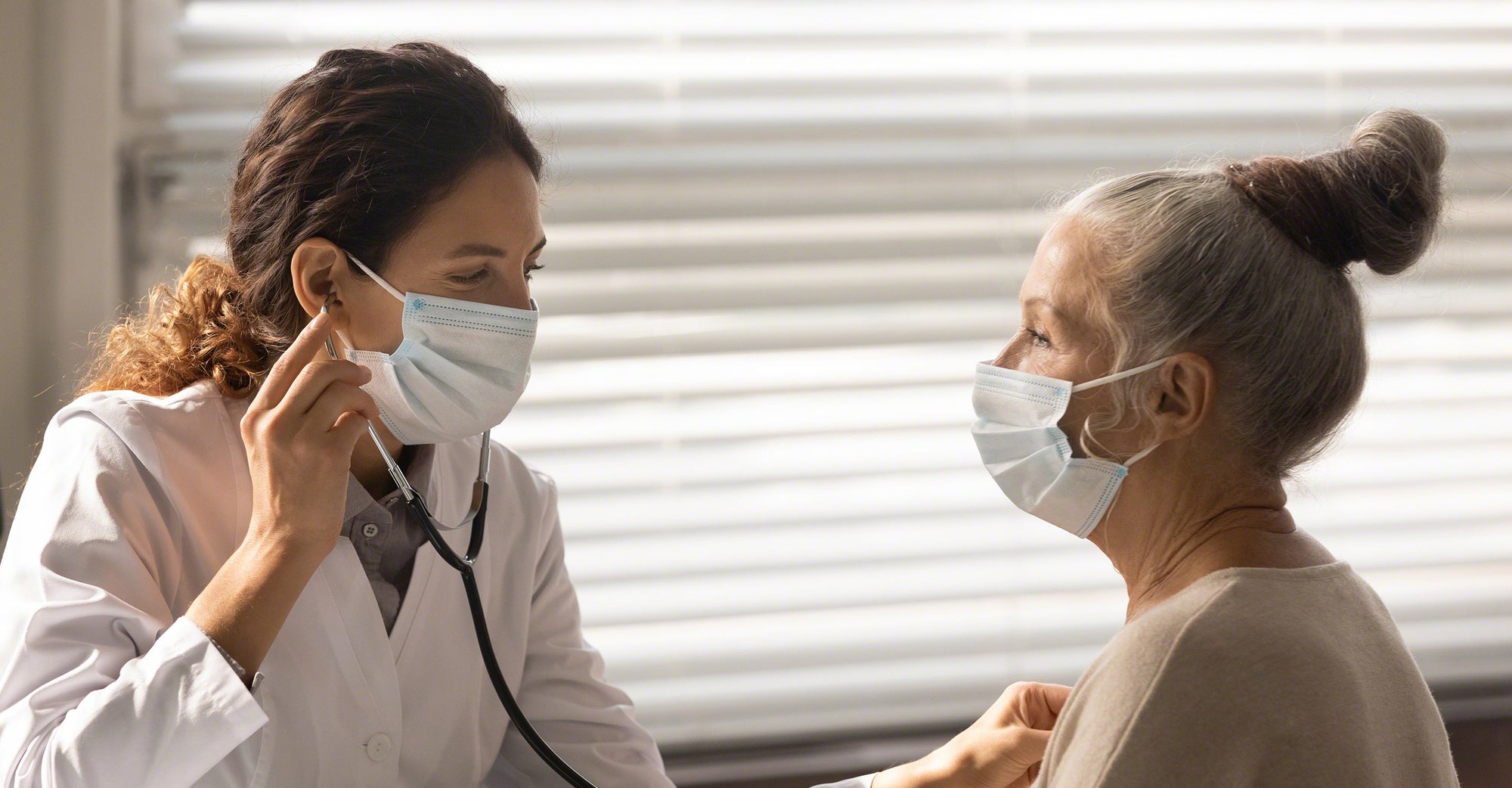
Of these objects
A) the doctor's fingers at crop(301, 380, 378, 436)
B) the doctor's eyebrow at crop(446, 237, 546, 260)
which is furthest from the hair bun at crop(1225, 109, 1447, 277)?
the doctor's fingers at crop(301, 380, 378, 436)

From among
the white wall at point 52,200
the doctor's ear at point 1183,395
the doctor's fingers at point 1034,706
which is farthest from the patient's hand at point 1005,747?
the white wall at point 52,200

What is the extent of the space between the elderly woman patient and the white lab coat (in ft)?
2.22

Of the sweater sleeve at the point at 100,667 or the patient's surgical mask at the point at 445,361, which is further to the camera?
the patient's surgical mask at the point at 445,361

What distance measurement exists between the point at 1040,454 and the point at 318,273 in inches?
31.8

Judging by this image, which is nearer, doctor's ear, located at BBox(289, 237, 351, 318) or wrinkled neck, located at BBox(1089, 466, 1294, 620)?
wrinkled neck, located at BBox(1089, 466, 1294, 620)

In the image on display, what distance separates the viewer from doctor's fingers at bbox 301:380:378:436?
3.70ft

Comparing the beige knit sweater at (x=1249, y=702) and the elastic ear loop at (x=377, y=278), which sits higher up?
the elastic ear loop at (x=377, y=278)

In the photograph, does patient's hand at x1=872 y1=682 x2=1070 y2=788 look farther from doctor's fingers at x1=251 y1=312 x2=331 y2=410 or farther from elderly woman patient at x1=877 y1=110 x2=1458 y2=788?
doctor's fingers at x1=251 y1=312 x2=331 y2=410

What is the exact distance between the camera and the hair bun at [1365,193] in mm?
1057

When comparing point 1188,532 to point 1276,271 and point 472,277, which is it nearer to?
point 1276,271

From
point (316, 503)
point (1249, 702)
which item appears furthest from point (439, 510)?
point (1249, 702)

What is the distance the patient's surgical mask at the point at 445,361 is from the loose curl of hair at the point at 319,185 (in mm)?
82

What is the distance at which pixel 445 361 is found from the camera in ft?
4.06

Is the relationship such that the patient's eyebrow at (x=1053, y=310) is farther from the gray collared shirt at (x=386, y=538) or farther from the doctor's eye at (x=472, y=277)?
the gray collared shirt at (x=386, y=538)
